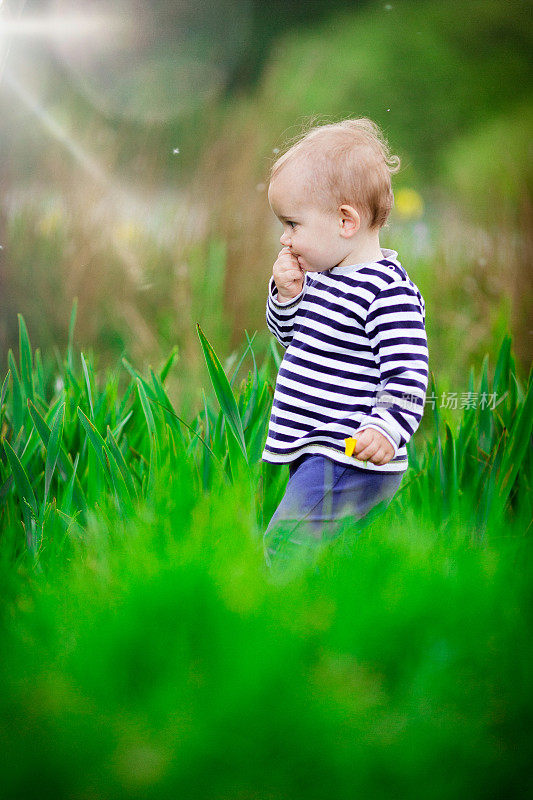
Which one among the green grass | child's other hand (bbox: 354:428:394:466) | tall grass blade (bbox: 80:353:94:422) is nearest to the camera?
the green grass

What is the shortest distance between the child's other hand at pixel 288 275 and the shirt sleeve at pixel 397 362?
0.09 meters

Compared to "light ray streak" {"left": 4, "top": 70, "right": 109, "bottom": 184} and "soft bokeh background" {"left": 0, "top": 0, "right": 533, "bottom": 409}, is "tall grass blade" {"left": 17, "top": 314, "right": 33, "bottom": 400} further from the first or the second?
"light ray streak" {"left": 4, "top": 70, "right": 109, "bottom": 184}

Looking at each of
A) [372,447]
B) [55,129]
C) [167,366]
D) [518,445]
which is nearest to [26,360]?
[167,366]

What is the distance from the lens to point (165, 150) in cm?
98

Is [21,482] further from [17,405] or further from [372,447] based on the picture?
[372,447]

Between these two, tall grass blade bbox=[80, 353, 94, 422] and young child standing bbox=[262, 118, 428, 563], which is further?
tall grass blade bbox=[80, 353, 94, 422]

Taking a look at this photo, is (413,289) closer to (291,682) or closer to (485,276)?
(485,276)

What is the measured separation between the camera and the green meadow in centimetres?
42

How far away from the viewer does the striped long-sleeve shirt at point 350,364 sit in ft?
2.40

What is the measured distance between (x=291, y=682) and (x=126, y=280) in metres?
0.72

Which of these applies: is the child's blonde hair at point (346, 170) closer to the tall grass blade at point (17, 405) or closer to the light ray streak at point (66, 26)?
the light ray streak at point (66, 26)

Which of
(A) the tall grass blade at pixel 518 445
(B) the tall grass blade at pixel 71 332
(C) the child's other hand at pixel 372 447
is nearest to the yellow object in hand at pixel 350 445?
(C) the child's other hand at pixel 372 447

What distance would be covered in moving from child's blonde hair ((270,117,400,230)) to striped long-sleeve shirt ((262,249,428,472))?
0.07 m

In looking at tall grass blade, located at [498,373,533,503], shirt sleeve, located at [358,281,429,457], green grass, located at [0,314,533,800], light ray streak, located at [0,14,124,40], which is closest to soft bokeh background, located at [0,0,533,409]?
light ray streak, located at [0,14,124,40]
